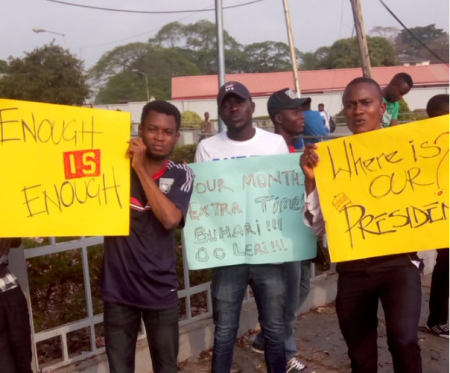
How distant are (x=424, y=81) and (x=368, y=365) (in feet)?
184

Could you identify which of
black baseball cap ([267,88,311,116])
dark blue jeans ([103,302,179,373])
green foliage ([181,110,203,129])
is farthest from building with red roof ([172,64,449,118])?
dark blue jeans ([103,302,179,373])

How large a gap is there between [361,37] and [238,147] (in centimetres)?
1215

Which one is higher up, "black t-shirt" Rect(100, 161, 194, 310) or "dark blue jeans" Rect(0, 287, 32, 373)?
"black t-shirt" Rect(100, 161, 194, 310)

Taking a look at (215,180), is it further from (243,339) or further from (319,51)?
(319,51)

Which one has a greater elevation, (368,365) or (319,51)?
(319,51)

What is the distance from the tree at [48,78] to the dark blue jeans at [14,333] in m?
36.2

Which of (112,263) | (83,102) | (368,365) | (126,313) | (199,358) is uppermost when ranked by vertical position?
(83,102)

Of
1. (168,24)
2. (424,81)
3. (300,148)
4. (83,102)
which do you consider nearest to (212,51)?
(168,24)

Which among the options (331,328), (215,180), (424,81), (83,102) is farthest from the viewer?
(424,81)

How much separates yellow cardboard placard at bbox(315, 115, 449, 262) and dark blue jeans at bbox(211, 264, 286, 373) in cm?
52

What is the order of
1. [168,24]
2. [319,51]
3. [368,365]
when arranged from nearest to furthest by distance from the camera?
1. [368,365]
2. [319,51]
3. [168,24]

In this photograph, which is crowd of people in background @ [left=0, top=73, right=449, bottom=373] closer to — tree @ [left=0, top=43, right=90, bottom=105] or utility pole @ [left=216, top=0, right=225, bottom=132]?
utility pole @ [left=216, top=0, right=225, bottom=132]

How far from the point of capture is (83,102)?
133 ft

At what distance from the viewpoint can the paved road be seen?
14.5ft
